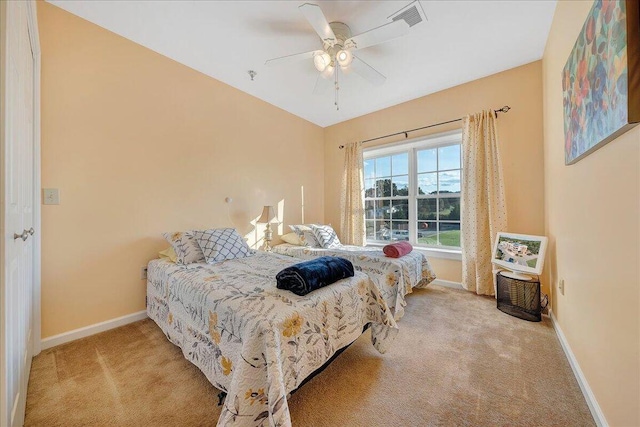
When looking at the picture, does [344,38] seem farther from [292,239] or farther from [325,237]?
[292,239]

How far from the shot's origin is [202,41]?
227 centimetres

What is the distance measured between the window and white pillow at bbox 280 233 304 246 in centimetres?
129

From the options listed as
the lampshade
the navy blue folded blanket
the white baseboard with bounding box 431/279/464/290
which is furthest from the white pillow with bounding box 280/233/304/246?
the white baseboard with bounding box 431/279/464/290

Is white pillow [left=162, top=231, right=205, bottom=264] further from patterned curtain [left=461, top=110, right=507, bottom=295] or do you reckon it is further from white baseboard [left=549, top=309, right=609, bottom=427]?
patterned curtain [left=461, top=110, right=507, bottom=295]

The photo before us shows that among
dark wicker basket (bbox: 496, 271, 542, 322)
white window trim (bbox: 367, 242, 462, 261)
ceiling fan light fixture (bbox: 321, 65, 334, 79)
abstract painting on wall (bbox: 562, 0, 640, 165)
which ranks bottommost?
dark wicker basket (bbox: 496, 271, 542, 322)

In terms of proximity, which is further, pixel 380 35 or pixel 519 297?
pixel 519 297

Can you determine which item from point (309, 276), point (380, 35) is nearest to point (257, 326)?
point (309, 276)

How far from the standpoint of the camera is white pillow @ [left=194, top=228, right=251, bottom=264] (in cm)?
229

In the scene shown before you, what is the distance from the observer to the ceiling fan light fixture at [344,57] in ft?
6.54

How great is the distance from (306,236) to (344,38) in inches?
92.1

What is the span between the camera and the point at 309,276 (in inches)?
57.6

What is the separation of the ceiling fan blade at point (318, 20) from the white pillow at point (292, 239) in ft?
7.95

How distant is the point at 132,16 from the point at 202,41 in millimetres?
529

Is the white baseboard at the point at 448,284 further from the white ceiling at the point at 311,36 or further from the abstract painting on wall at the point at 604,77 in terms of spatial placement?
the white ceiling at the point at 311,36
